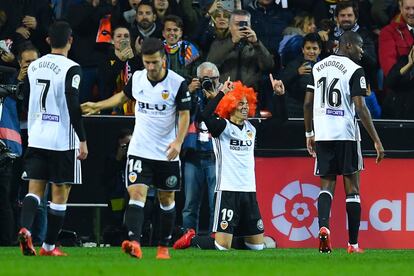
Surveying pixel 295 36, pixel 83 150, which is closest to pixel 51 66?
pixel 83 150

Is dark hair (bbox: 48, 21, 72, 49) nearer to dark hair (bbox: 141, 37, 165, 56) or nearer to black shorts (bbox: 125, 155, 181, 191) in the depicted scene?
dark hair (bbox: 141, 37, 165, 56)

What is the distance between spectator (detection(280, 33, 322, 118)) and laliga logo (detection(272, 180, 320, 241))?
1422mm

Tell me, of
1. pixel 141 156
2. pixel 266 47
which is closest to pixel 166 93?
pixel 141 156

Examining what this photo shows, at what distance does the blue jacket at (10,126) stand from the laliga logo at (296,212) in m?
3.55

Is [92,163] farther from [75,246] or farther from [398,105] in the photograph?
[398,105]

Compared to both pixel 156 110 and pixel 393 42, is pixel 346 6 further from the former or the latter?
pixel 156 110

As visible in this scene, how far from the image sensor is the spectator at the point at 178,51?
17.6 meters

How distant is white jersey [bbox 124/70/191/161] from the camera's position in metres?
12.9

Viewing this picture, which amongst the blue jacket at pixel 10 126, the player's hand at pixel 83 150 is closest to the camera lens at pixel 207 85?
the blue jacket at pixel 10 126

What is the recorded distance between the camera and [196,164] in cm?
1705

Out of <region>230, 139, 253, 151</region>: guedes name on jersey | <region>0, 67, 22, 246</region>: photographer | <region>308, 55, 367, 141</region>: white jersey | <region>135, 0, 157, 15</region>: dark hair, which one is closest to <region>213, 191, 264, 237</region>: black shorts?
<region>230, 139, 253, 151</region>: guedes name on jersey

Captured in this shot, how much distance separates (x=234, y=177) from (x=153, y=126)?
2587 mm

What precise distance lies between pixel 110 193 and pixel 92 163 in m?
0.55

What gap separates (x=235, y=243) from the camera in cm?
1638
